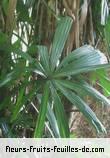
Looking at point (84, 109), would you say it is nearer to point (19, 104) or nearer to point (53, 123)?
point (53, 123)

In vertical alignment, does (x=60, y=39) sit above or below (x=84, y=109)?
above

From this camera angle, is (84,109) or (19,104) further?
(19,104)

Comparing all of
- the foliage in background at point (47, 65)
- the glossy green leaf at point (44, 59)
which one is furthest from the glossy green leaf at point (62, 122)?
the glossy green leaf at point (44, 59)

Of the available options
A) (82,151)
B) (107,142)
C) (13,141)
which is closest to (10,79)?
(13,141)

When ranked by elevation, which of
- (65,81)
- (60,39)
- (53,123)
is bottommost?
(53,123)

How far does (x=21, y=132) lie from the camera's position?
44.6 inches

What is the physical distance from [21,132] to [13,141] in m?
0.13

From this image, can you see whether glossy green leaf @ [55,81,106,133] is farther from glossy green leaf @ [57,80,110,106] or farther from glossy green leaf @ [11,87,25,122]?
glossy green leaf @ [11,87,25,122]

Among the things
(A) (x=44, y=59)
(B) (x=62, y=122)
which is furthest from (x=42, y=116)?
(A) (x=44, y=59)

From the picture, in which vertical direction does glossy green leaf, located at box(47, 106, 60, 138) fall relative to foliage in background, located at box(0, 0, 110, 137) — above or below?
below

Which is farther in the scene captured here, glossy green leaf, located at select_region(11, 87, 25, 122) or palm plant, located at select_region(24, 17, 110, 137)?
glossy green leaf, located at select_region(11, 87, 25, 122)

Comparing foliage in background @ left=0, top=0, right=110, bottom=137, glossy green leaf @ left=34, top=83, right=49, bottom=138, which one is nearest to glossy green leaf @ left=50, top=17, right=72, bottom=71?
foliage in background @ left=0, top=0, right=110, bottom=137

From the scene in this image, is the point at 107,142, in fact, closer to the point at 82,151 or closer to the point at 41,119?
the point at 82,151

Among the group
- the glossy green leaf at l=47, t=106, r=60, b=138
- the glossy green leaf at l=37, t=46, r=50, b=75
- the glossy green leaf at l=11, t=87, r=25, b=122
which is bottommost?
the glossy green leaf at l=47, t=106, r=60, b=138
